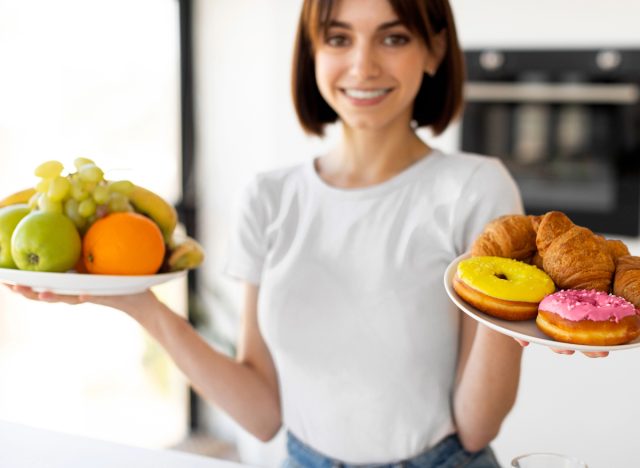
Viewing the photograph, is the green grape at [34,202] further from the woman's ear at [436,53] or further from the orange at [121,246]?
the woman's ear at [436,53]

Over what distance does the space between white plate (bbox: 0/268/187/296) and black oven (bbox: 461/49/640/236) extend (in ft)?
5.32

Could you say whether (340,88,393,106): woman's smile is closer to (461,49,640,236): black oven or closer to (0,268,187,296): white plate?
(0,268,187,296): white plate

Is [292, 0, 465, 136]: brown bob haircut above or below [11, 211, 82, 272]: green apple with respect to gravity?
above

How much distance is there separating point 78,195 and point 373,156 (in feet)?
1.72

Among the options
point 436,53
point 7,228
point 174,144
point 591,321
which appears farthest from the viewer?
point 174,144

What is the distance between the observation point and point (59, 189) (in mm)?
1132

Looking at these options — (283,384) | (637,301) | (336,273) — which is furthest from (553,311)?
(283,384)

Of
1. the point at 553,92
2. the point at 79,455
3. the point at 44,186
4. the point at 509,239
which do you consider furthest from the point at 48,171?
the point at 553,92

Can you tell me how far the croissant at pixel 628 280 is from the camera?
3.14ft

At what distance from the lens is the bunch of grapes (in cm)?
114

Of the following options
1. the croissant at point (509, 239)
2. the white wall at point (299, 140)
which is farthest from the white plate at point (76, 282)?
the white wall at point (299, 140)

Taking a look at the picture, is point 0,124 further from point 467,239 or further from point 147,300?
point 467,239

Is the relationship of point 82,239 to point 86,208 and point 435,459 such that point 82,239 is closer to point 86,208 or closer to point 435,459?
point 86,208

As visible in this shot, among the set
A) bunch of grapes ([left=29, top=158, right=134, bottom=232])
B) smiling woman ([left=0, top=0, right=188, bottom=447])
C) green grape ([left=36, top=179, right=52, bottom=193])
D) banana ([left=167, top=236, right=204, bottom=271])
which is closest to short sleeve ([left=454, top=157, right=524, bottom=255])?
banana ([left=167, top=236, right=204, bottom=271])
